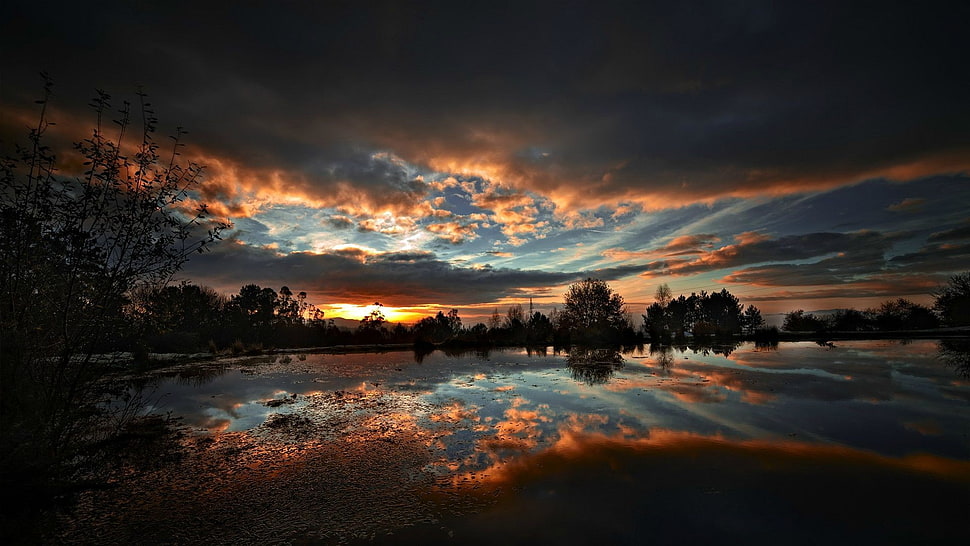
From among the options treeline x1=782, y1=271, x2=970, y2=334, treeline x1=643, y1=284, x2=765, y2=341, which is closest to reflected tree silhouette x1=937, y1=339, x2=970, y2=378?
treeline x1=782, y1=271, x2=970, y2=334

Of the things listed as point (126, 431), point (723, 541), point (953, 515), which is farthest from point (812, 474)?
point (126, 431)

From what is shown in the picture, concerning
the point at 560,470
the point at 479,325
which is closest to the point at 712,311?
the point at 479,325

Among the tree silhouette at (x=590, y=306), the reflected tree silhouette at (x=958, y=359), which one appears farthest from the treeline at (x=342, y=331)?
the reflected tree silhouette at (x=958, y=359)

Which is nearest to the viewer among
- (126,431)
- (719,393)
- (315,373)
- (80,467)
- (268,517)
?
(268,517)

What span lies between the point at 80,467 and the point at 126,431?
2.84m

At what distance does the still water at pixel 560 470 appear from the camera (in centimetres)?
502

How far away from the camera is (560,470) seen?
275 inches

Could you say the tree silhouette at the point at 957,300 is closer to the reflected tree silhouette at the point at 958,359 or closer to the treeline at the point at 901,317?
the treeline at the point at 901,317

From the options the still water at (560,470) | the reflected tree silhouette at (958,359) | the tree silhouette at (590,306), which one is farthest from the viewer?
the tree silhouette at (590,306)

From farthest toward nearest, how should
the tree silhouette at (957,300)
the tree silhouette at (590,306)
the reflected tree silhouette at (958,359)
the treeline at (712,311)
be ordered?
the treeline at (712,311) < the tree silhouette at (590,306) < the tree silhouette at (957,300) < the reflected tree silhouette at (958,359)

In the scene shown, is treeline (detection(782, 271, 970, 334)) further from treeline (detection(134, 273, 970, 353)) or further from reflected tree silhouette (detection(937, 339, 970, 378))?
reflected tree silhouette (detection(937, 339, 970, 378))

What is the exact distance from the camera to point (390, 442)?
877cm

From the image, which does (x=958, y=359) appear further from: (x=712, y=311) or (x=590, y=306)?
(x=712, y=311)

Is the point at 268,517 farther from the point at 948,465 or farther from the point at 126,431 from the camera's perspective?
the point at 948,465
